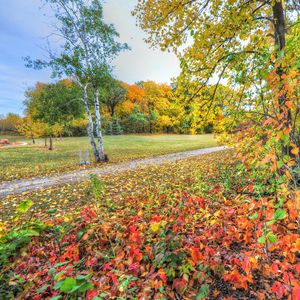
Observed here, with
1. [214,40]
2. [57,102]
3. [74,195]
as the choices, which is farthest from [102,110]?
[214,40]

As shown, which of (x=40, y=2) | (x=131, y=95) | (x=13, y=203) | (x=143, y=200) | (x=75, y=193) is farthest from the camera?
(x=131, y=95)

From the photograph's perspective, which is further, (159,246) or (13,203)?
(13,203)

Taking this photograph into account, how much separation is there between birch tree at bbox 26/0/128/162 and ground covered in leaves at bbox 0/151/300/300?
9.05 meters

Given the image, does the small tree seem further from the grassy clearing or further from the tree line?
the grassy clearing

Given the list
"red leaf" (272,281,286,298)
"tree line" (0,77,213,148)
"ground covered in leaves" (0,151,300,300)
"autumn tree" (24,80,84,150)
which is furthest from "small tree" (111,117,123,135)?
"red leaf" (272,281,286,298)

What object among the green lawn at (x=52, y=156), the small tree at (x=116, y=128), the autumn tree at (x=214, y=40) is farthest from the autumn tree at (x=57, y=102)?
the small tree at (x=116, y=128)

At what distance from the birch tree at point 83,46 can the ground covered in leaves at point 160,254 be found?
29.7ft

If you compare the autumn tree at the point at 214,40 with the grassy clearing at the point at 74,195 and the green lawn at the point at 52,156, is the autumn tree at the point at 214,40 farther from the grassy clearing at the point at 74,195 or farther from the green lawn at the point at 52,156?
the green lawn at the point at 52,156

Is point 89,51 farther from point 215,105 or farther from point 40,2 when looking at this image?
point 215,105

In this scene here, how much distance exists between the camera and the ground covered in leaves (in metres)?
1.94

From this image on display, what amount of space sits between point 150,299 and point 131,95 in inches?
2102

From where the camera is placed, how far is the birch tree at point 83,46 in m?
10.4

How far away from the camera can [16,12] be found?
32.7 ft

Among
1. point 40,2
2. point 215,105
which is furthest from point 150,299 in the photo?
point 40,2
